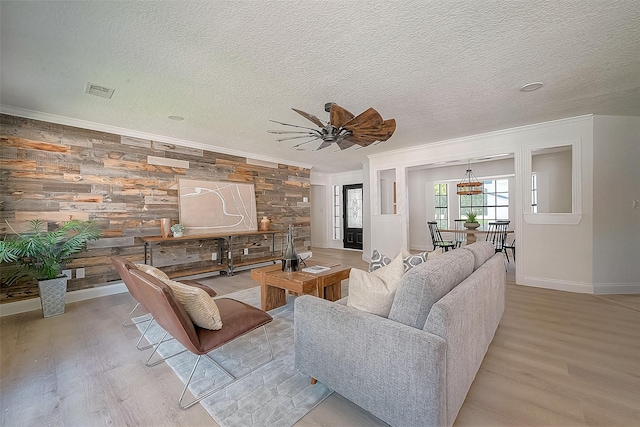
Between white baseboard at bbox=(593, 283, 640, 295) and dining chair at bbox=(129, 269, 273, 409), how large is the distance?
4502 millimetres

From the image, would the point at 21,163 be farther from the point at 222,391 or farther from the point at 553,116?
the point at 553,116

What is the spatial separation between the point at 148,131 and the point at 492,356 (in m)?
5.12

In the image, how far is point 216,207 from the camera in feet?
16.6

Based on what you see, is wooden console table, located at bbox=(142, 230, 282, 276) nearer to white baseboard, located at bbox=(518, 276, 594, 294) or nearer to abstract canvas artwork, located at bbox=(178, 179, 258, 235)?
abstract canvas artwork, located at bbox=(178, 179, 258, 235)

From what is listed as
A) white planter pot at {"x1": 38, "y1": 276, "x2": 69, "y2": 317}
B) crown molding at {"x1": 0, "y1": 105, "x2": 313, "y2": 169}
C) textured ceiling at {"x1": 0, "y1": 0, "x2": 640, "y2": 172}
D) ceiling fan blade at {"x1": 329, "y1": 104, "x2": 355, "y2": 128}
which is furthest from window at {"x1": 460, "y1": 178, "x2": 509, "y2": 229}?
white planter pot at {"x1": 38, "y1": 276, "x2": 69, "y2": 317}

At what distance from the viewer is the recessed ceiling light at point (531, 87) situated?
2.72 metres

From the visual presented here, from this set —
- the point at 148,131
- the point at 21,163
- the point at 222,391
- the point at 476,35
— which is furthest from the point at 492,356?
the point at 21,163

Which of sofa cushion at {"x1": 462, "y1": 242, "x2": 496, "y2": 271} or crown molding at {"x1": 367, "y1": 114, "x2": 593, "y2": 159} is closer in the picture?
sofa cushion at {"x1": 462, "y1": 242, "x2": 496, "y2": 271}

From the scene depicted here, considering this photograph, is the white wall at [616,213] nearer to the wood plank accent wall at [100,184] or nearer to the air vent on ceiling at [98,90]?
the wood plank accent wall at [100,184]

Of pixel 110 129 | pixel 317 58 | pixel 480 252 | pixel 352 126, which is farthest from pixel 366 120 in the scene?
pixel 110 129

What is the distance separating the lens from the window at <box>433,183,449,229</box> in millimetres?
7570

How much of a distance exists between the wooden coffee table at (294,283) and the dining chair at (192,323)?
66cm

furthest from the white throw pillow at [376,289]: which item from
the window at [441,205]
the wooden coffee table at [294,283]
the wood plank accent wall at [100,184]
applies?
the window at [441,205]

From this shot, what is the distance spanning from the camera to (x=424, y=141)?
491 cm
